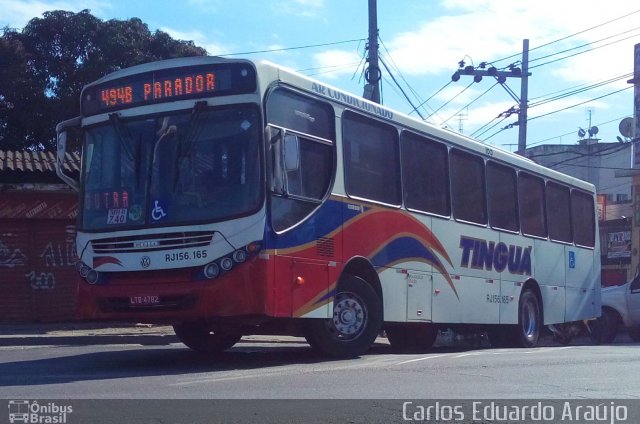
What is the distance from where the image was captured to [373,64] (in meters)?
21.5

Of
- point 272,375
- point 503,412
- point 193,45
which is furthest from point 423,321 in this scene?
point 193,45

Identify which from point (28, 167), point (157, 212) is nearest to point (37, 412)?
point (157, 212)

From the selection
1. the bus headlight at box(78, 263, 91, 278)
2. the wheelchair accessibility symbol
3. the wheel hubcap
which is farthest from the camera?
the wheel hubcap

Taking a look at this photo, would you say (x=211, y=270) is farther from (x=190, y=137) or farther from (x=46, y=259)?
(x=46, y=259)

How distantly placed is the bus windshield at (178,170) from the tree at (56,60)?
18069 millimetres

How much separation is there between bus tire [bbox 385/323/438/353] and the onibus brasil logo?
8.33 metres

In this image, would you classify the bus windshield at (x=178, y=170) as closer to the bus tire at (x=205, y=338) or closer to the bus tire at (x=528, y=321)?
the bus tire at (x=205, y=338)

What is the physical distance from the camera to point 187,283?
9883 mm

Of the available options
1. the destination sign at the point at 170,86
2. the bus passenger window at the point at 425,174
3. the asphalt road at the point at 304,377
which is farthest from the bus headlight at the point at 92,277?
the bus passenger window at the point at 425,174

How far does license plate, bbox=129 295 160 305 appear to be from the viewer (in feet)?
32.9

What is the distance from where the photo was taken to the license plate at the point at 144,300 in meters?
10.0

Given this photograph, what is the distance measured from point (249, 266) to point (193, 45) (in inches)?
828

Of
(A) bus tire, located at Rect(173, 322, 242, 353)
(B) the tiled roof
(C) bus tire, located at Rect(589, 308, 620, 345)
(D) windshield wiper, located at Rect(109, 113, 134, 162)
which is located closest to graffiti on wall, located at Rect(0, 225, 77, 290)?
(B) the tiled roof

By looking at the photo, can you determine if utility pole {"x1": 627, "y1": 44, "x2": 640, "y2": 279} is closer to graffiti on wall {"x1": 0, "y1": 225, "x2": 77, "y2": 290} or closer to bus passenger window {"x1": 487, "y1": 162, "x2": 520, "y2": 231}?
bus passenger window {"x1": 487, "y1": 162, "x2": 520, "y2": 231}
